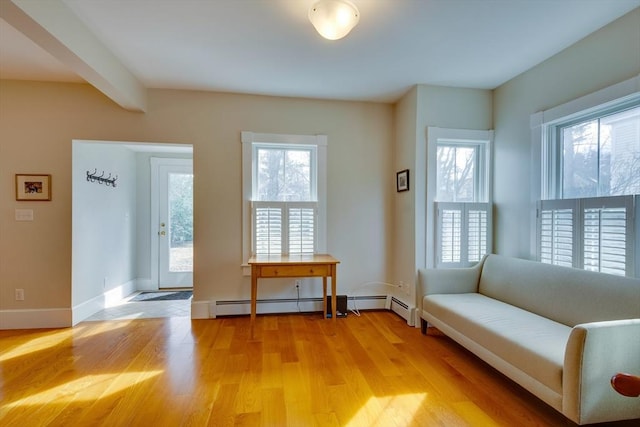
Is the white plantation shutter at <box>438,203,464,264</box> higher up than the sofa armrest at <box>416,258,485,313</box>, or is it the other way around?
the white plantation shutter at <box>438,203,464,264</box>

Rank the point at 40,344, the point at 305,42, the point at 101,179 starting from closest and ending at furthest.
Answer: the point at 305,42 < the point at 40,344 < the point at 101,179

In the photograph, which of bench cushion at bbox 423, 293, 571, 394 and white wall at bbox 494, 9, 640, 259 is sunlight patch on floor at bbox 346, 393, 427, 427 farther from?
white wall at bbox 494, 9, 640, 259

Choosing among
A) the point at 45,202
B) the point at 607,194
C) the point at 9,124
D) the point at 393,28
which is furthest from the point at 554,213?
the point at 9,124

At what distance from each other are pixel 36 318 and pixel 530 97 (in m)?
5.23

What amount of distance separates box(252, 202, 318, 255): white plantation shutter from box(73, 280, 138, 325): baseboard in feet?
6.34

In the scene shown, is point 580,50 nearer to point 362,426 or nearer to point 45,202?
point 362,426

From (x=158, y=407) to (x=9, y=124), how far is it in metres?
3.14

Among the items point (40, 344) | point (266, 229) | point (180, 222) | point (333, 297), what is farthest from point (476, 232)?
point (40, 344)

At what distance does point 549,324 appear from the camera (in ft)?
6.58

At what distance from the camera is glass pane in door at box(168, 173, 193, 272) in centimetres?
462

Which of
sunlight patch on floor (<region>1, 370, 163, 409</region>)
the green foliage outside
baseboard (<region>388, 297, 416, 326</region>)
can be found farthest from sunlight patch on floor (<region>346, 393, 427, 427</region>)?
the green foliage outside

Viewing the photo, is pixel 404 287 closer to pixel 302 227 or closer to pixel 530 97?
pixel 302 227

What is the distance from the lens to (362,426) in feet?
5.24

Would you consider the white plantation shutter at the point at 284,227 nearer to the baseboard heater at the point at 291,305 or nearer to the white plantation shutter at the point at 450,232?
the baseboard heater at the point at 291,305
